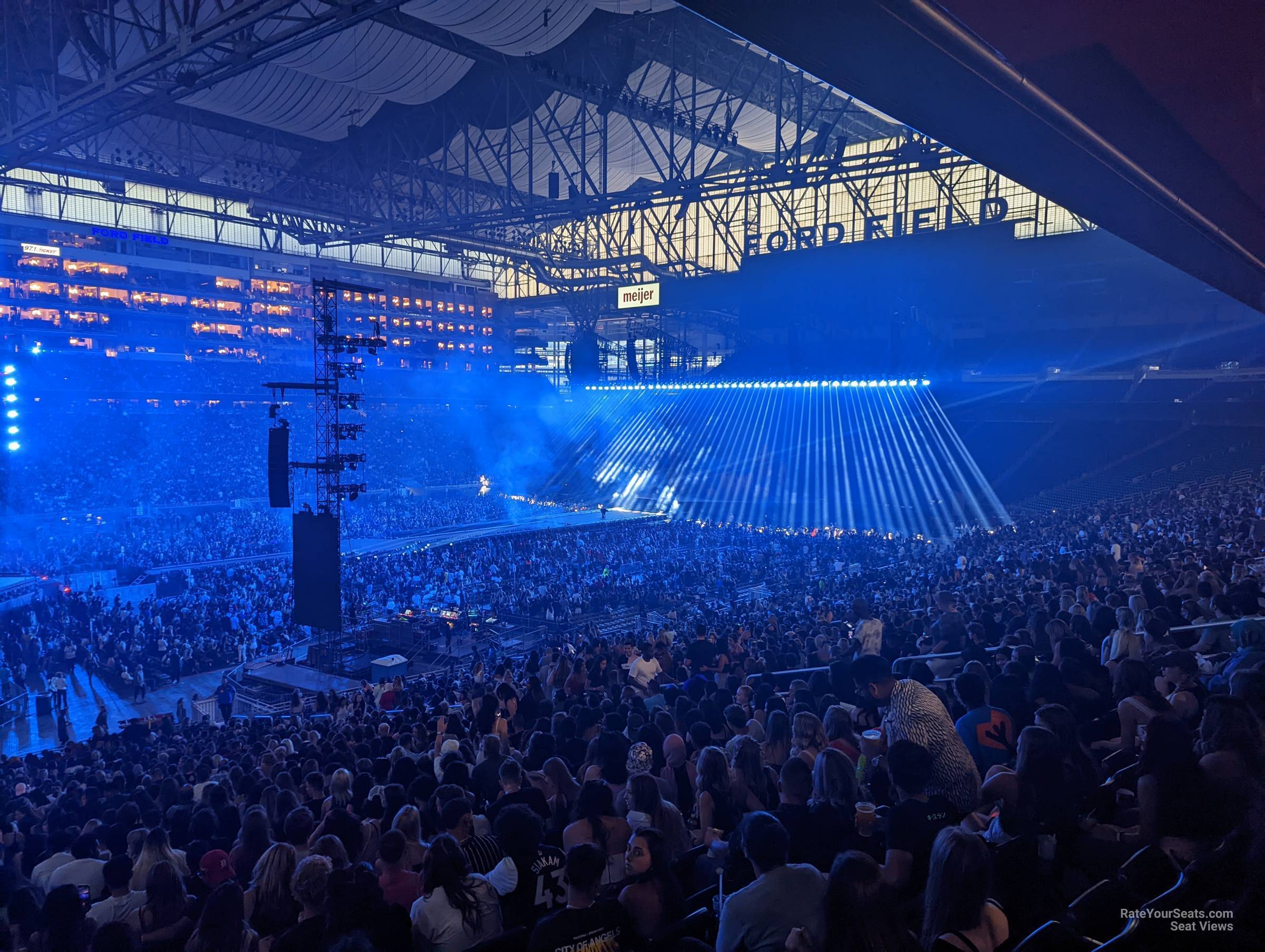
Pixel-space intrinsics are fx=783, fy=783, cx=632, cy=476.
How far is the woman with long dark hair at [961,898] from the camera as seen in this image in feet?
6.66

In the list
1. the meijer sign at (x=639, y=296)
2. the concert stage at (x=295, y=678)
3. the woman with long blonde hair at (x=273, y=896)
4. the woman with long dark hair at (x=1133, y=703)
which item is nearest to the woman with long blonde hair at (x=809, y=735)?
the woman with long dark hair at (x=1133, y=703)

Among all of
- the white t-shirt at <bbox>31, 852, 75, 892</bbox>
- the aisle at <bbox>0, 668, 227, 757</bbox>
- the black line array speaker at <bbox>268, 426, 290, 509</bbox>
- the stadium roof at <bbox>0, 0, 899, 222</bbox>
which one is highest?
the stadium roof at <bbox>0, 0, 899, 222</bbox>

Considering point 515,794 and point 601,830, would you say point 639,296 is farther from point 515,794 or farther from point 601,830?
point 601,830

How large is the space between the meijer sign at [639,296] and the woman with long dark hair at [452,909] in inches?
730

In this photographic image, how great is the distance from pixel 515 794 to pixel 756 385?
1040 inches

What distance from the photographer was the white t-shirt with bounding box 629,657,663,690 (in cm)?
706

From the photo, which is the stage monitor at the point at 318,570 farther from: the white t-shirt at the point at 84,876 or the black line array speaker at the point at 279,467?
the white t-shirt at the point at 84,876

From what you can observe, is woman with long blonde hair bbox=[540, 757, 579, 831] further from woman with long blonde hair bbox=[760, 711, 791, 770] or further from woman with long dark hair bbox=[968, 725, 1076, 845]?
woman with long dark hair bbox=[968, 725, 1076, 845]

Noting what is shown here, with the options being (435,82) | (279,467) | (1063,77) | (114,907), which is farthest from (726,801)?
(435,82)

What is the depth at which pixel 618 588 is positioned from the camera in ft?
57.3

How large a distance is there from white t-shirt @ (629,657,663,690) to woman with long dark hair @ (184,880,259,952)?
469cm

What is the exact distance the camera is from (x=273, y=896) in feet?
9.21

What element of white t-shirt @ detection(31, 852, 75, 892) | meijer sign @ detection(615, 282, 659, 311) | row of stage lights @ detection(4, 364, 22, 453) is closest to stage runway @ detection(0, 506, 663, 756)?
white t-shirt @ detection(31, 852, 75, 892)

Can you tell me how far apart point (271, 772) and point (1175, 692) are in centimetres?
594
